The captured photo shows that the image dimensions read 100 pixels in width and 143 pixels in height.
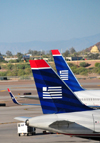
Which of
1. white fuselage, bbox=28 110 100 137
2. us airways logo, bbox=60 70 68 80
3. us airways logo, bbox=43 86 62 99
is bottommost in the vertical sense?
white fuselage, bbox=28 110 100 137

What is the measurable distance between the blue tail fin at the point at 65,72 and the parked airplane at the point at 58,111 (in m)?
15.3

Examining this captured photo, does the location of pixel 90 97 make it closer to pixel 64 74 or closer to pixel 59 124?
pixel 64 74

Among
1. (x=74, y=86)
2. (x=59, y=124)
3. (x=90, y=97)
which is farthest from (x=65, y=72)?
(x=59, y=124)

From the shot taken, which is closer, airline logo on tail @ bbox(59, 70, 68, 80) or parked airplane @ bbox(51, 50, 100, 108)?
parked airplane @ bbox(51, 50, 100, 108)

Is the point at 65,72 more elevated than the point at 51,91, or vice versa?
the point at 65,72

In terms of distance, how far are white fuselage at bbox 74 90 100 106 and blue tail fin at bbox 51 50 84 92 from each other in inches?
40.0

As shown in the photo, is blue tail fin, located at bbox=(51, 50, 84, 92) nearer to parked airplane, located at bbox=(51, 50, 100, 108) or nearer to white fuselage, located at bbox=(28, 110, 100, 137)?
parked airplane, located at bbox=(51, 50, 100, 108)

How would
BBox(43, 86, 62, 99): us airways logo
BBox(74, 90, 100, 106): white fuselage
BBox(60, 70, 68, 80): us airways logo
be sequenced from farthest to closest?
BBox(60, 70, 68, 80): us airways logo → BBox(74, 90, 100, 106): white fuselage → BBox(43, 86, 62, 99): us airways logo

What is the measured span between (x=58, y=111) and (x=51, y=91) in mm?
1609

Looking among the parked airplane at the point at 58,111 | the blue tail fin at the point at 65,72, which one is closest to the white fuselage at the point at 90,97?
the blue tail fin at the point at 65,72

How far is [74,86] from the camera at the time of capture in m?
35.7

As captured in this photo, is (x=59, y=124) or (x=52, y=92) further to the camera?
(x=52, y=92)

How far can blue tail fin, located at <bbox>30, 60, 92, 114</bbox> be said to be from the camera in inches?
758

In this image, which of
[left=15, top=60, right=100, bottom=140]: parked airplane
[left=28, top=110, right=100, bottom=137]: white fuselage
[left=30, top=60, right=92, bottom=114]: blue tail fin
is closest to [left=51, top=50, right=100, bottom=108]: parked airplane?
[left=15, top=60, right=100, bottom=140]: parked airplane
